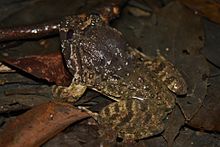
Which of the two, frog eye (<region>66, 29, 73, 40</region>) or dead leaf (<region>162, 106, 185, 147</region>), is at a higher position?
frog eye (<region>66, 29, 73, 40</region>)

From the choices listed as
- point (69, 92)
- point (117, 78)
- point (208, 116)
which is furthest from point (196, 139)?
point (69, 92)

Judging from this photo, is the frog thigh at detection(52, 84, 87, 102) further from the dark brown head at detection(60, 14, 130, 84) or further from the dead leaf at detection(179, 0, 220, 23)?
the dead leaf at detection(179, 0, 220, 23)

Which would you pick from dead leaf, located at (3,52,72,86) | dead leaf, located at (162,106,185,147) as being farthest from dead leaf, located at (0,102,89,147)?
dead leaf, located at (162,106,185,147)

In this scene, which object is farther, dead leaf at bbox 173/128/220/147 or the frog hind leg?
the frog hind leg

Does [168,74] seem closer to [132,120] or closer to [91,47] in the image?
[132,120]

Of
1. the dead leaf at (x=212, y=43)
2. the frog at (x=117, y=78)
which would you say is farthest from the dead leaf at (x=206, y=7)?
the frog at (x=117, y=78)

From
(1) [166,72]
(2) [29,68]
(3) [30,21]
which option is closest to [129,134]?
(1) [166,72]

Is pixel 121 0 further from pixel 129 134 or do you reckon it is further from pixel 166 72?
pixel 129 134

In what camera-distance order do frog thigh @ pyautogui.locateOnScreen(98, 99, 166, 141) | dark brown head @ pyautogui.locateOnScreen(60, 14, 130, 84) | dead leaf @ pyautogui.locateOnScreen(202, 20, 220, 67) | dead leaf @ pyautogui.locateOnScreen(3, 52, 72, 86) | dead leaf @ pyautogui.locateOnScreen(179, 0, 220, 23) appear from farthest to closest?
1. dead leaf @ pyautogui.locateOnScreen(179, 0, 220, 23)
2. dead leaf @ pyautogui.locateOnScreen(202, 20, 220, 67)
3. dark brown head @ pyautogui.locateOnScreen(60, 14, 130, 84)
4. dead leaf @ pyautogui.locateOnScreen(3, 52, 72, 86)
5. frog thigh @ pyautogui.locateOnScreen(98, 99, 166, 141)
